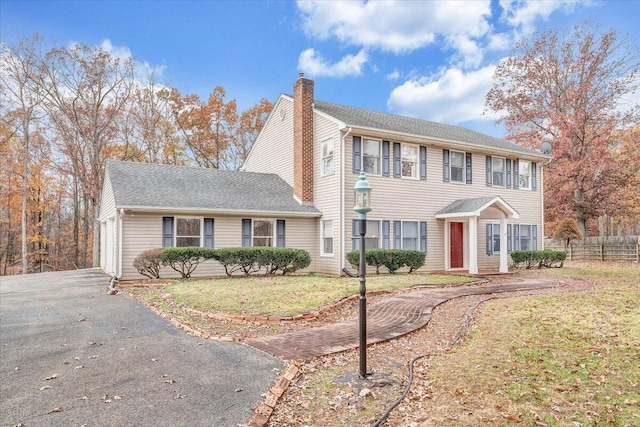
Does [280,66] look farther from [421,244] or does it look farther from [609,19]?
[609,19]

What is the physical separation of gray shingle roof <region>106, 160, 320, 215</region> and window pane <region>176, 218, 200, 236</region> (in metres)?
0.68

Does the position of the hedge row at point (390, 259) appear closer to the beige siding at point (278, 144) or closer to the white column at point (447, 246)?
the white column at point (447, 246)

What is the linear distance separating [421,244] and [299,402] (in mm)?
13529

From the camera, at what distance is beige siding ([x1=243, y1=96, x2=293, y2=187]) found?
1838cm

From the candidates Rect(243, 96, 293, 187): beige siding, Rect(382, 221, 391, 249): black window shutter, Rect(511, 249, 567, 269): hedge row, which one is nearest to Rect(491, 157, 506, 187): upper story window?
Rect(511, 249, 567, 269): hedge row

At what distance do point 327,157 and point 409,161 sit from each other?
3432 mm

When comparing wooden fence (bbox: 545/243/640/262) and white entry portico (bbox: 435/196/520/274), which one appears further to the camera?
wooden fence (bbox: 545/243/640/262)

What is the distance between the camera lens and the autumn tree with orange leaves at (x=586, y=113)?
25797 mm

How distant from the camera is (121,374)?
4.75 metres

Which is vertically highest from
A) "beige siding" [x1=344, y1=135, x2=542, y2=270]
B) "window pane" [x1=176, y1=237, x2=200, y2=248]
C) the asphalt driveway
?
"beige siding" [x1=344, y1=135, x2=542, y2=270]

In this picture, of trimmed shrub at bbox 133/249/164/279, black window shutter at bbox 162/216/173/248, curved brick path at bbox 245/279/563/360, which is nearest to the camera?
curved brick path at bbox 245/279/563/360

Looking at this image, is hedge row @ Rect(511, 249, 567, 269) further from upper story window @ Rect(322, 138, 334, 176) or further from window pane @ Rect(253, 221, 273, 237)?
window pane @ Rect(253, 221, 273, 237)

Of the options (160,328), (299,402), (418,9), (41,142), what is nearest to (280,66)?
(418,9)

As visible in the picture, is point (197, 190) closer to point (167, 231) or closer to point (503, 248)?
point (167, 231)
